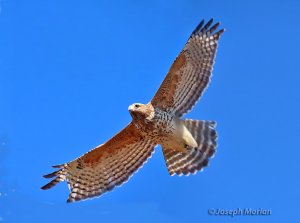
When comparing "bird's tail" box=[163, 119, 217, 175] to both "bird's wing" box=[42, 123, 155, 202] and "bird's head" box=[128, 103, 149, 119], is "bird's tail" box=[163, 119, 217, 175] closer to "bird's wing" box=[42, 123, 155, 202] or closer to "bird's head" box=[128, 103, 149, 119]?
"bird's wing" box=[42, 123, 155, 202]

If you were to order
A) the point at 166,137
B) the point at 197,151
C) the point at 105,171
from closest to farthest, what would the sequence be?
1. the point at 166,137
2. the point at 197,151
3. the point at 105,171

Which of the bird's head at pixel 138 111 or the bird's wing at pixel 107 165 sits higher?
the bird's head at pixel 138 111

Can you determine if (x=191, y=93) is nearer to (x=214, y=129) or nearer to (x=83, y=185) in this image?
(x=214, y=129)

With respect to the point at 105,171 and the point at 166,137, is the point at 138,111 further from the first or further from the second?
the point at 105,171

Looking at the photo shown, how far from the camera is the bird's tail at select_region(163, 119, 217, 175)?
8102mm

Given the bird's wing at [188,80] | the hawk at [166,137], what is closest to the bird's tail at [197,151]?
the hawk at [166,137]

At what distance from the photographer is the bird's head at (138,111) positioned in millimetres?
7703

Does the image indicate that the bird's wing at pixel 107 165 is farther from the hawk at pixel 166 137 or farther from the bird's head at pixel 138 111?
the bird's head at pixel 138 111

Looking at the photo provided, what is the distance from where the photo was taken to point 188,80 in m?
8.02

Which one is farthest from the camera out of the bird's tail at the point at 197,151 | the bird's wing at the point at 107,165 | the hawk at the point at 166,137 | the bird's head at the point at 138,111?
the bird's wing at the point at 107,165

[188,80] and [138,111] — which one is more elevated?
[188,80]

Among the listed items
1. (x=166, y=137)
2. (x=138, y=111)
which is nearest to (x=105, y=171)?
(x=166, y=137)

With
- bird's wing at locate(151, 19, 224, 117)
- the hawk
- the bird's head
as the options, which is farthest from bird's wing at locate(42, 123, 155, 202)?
bird's wing at locate(151, 19, 224, 117)

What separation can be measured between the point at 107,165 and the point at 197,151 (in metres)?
1.56
